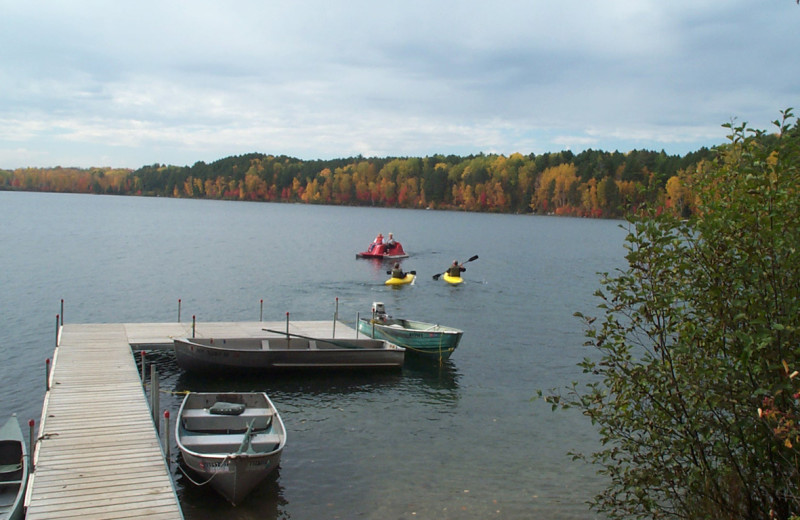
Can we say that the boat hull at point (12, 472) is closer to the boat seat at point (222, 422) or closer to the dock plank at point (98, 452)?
the dock plank at point (98, 452)

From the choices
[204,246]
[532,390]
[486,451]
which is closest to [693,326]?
[486,451]

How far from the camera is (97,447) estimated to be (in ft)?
44.5

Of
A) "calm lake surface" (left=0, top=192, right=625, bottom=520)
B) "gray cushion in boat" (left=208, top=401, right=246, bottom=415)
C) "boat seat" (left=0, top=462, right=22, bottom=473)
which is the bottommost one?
"calm lake surface" (left=0, top=192, right=625, bottom=520)

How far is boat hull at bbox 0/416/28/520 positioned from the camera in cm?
1179

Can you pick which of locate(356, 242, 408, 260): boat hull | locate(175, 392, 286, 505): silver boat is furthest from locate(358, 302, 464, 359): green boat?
locate(356, 242, 408, 260): boat hull

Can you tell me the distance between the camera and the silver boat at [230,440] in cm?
1389

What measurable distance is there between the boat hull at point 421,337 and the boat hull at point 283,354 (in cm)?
147

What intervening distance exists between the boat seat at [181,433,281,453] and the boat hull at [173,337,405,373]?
7389 mm

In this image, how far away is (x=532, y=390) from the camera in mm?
23125

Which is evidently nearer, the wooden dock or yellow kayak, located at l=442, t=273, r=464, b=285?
the wooden dock

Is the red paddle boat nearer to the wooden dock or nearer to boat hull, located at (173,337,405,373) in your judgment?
boat hull, located at (173,337,405,373)

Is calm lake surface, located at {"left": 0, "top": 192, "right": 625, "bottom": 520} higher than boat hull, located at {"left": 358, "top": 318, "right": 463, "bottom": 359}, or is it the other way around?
boat hull, located at {"left": 358, "top": 318, "right": 463, "bottom": 359}

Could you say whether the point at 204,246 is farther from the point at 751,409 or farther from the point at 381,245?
the point at 751,409

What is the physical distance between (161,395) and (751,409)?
18.6 metres
